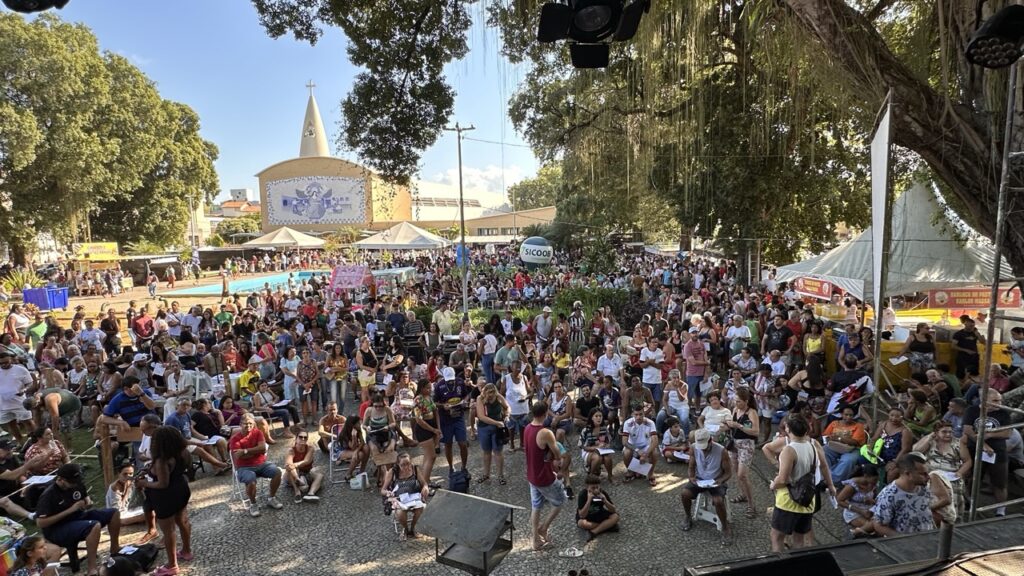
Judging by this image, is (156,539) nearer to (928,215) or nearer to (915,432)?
(915,432)

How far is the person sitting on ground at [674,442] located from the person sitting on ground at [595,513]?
1.79m

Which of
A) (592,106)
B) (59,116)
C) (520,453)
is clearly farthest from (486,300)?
(59,116)

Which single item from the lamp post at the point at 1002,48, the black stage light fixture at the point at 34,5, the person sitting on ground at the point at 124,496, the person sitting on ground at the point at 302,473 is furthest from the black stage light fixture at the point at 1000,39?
the person sitting on ground at the point at 124,496

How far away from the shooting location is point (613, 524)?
577 cm

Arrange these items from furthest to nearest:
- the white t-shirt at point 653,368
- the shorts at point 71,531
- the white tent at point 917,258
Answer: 1. the white tent at point 917,258
2. the white t-shirt at point 653,368
3. the shorts at point 71,531

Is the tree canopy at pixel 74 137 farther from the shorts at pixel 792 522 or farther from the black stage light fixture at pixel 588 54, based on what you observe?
the shorts at pixel 792 522

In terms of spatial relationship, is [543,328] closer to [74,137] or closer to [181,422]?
[181,422]

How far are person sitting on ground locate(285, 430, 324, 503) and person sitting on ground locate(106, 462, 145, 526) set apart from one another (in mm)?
1521

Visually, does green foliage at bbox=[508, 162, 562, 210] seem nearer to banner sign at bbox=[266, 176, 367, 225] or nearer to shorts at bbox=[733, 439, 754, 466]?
banner sign at bbox=[266, 176, 367, 225]

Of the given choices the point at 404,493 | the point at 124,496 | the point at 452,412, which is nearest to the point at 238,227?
the point at 124,496

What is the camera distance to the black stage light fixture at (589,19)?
422 centimetres

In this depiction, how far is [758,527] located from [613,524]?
147 centimetres

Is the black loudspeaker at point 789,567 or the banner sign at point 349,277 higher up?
the banner sign at point 349,277

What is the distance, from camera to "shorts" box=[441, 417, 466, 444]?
23.7 feet
